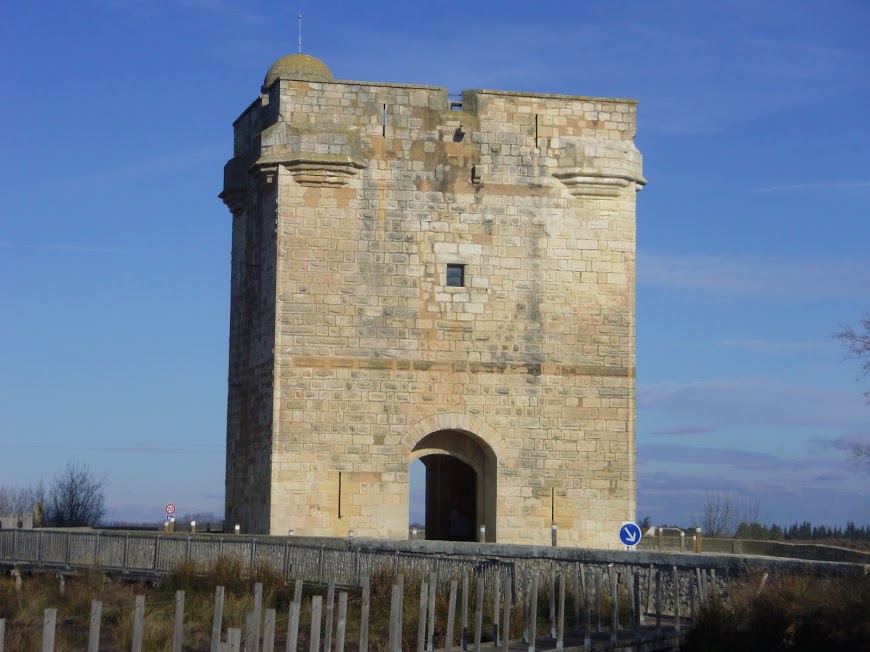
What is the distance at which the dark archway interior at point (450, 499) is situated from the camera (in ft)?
94.1

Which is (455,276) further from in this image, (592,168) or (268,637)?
(268,637)

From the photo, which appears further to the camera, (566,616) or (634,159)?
(634,159)

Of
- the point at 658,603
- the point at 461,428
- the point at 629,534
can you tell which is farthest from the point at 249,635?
the point at 461,428

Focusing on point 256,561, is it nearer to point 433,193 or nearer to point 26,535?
point 26,535

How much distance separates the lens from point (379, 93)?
25016mm

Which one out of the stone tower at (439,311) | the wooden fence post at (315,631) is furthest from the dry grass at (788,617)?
the stone tower at (439,311)

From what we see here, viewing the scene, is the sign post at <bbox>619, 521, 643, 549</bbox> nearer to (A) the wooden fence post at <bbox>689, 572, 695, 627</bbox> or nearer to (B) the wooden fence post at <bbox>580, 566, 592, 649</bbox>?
(B) the wooden fence post at <bbox>580, 566, 592, 649</bbox>

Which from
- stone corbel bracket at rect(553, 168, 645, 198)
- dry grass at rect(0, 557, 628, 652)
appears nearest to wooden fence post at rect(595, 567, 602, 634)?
dry grass at rect(0, 557, 628, 652)

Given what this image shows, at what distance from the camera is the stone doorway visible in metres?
25.1

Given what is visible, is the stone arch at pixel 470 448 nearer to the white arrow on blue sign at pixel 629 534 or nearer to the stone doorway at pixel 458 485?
the stone doorway at pixel 458 485

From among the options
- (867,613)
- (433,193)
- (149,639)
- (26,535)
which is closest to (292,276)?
(433,193)

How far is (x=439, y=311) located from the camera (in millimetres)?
24719

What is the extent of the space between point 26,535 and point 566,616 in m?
11.1

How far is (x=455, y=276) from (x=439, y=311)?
68 centimetres
